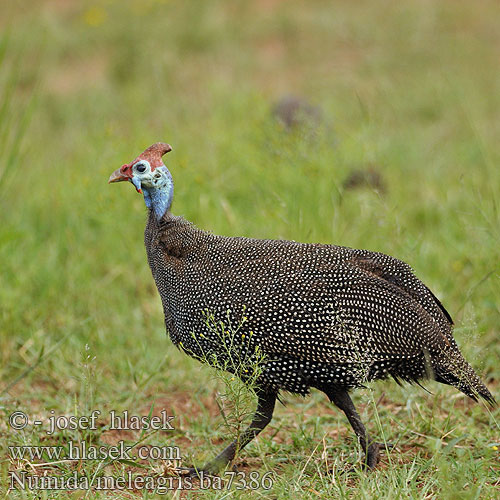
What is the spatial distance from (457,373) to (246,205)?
2.78 m

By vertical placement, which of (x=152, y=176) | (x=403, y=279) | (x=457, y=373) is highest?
(x=152, y=176)

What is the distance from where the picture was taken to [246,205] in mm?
5633

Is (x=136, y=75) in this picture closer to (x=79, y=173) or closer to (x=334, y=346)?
(x=79, y=173)

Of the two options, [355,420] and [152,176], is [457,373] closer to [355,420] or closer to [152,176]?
[355,420]

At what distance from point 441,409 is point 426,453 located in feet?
1.54

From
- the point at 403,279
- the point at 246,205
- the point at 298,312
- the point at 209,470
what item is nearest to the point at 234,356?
the point at 298,312

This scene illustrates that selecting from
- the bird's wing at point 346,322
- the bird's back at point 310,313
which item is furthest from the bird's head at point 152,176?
the bird's wing at point 346,322

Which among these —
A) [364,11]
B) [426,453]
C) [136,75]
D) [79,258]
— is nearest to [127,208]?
[79,258]

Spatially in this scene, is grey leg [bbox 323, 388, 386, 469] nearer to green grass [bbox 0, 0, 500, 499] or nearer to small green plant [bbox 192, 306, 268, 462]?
green grass [bbox 0, 0, 500, 499]

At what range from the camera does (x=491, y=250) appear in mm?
4398
